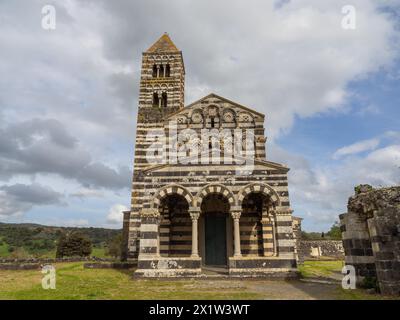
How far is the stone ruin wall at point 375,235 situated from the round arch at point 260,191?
13.1 ft

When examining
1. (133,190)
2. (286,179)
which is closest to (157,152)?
(133,190)

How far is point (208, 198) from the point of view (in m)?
16.7

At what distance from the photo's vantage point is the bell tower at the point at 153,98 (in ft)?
72.7

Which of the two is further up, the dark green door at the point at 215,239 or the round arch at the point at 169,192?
the round arch at the point at 169,192

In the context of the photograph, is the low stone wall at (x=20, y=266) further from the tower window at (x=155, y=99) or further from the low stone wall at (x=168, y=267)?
the tower window at (x=155, y=99)

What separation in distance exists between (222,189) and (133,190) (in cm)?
1007

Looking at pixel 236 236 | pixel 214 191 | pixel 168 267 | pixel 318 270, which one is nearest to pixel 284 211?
pixel 236 236

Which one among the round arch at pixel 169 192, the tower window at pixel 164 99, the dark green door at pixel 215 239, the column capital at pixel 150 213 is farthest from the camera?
the tower window at pixel 164 99

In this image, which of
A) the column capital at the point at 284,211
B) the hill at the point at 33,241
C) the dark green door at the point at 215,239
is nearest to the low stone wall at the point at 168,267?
the dark green door at the point at 215,239

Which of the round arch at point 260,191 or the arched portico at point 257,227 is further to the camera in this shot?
the arched portico at point 257,227

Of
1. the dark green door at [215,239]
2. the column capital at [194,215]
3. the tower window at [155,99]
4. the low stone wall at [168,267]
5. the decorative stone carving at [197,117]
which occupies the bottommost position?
the low stone wall at [168,267]

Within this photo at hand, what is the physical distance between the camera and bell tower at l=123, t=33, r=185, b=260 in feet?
72.7

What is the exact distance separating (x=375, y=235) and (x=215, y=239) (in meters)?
9.75
